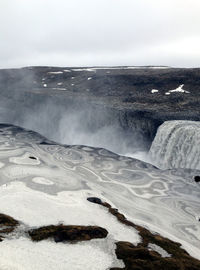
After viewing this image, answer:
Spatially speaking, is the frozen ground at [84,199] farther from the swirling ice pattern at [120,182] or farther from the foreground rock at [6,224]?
the foreground rock at [6,224]

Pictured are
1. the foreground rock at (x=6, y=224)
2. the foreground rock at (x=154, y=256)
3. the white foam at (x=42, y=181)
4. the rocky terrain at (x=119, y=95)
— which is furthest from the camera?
the rocky terrain at (x=119, y=95)

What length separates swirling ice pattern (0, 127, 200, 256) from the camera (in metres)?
21.5

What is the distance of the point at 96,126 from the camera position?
56.2 metres

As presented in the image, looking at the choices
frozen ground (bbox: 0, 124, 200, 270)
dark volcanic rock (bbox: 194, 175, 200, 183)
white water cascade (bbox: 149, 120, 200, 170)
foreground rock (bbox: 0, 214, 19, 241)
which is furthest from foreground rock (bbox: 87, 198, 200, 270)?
white water cascade (bbox: 149, 120, 200, 170)

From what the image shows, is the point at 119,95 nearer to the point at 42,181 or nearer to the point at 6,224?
the point at 42,181

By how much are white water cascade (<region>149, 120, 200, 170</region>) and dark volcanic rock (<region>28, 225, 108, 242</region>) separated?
2215 centimetres

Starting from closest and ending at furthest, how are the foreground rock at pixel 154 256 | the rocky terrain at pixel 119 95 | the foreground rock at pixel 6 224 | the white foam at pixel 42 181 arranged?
the foreground rock at pixel 154 256
the foreground rock at pixel 6 224
the white foam at pixel 42 181
the rocky terrain at pixel 119 95

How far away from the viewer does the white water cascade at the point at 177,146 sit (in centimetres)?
3625

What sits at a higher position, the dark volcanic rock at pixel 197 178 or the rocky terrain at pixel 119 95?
the rocky terrain at pixel 119 95

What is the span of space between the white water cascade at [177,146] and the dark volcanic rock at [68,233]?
22.2 meters

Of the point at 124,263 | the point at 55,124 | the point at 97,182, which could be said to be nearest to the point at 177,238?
the point at 124,263

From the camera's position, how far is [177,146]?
127 ft

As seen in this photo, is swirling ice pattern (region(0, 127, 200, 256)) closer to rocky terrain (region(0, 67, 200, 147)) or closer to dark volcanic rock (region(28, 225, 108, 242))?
dark volcanic rock (region(28, 225, 108, 242))

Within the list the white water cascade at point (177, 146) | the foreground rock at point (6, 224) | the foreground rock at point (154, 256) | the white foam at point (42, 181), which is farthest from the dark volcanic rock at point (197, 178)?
the foreground rock at point (6, 224)
